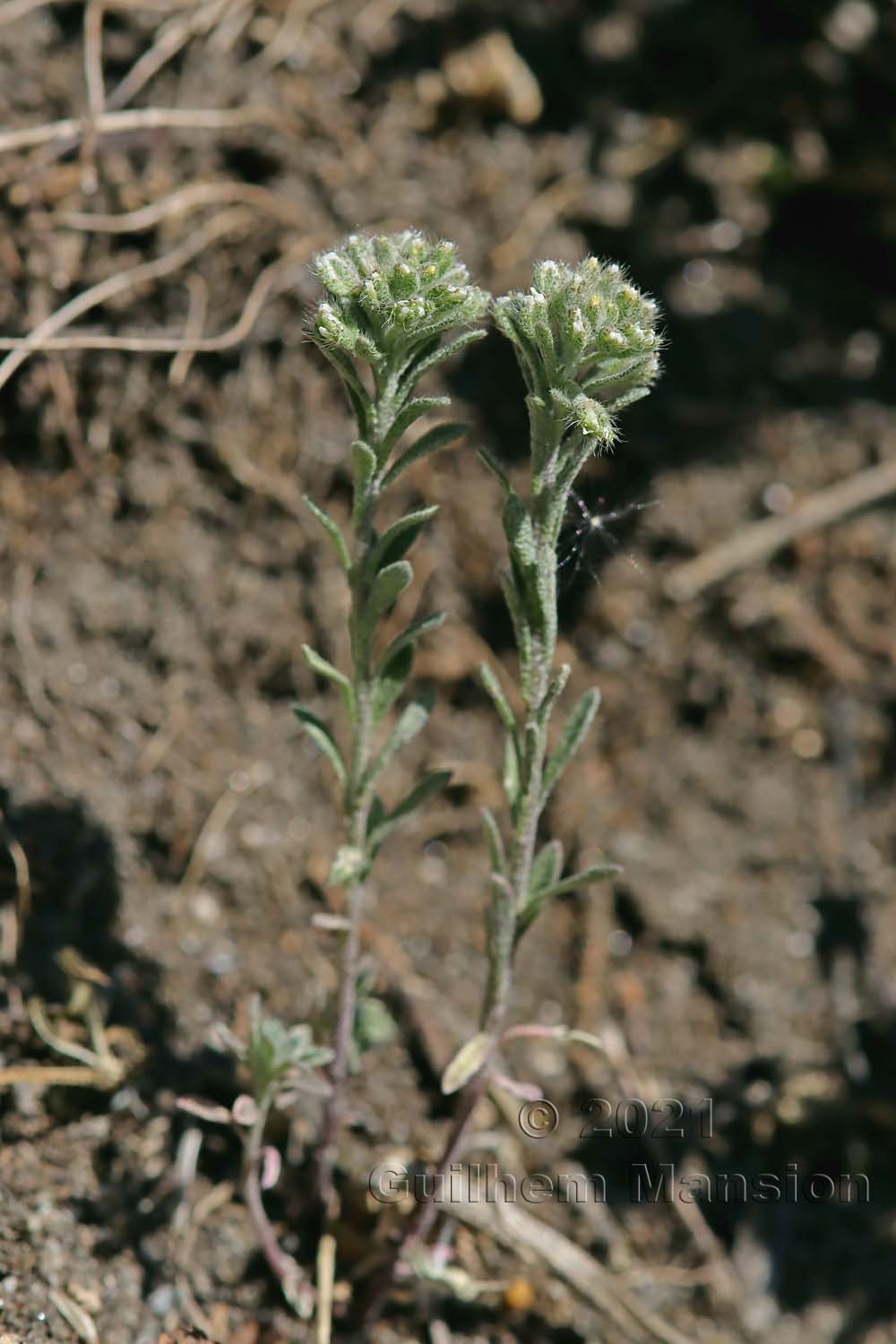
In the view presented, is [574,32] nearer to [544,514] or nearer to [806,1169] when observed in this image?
[544,514]

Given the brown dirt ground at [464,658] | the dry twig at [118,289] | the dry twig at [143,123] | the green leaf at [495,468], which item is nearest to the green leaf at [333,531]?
the green leaf at [495,468]

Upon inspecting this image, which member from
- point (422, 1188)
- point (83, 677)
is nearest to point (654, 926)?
point (422, 1188)

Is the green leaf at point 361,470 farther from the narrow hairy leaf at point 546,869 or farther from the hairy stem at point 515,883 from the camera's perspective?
the narrow hairy leaf at point 546,869

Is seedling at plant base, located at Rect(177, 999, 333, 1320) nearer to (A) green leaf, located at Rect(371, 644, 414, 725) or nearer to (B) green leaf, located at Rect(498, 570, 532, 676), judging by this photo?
(A) green leaf, located at Rect(371, 644, 414, 725)

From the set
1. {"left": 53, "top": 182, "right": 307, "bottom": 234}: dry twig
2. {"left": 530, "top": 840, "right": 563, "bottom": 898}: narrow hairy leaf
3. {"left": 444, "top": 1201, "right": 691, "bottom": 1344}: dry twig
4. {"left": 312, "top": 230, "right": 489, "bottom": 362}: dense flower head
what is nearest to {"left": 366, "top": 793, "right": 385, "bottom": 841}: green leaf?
{"left": 530, "top": 840, "right": 563, "bottom": 898}: narrow hairy leaf

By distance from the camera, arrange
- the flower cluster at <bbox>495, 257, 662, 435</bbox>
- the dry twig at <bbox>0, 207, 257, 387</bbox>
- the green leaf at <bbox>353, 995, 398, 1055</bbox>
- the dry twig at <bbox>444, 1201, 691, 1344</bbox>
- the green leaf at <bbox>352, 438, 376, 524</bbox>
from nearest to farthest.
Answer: the flower cluster at <bbox>495, 257, 662, 435</bbox> → the green leaf at <bbox>352, 438, 376, 524</bbox> → the green leaf at <bbox>353, 995, 398, 1055</bbox> → the dry twig at <bbox>444, 1201, 691, 1344</bbox> → the dry twig at <bbox>0, 207, 257, 387</bbox>
